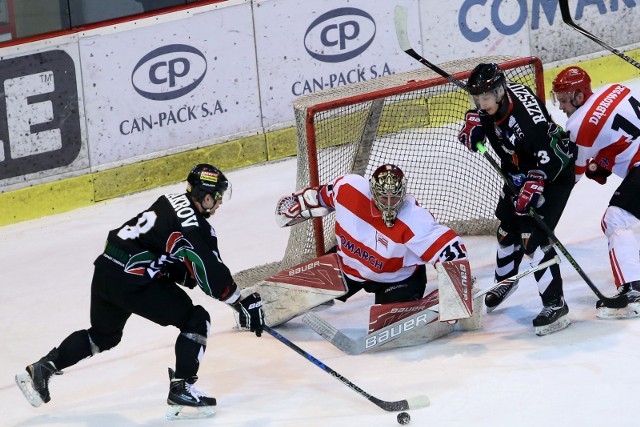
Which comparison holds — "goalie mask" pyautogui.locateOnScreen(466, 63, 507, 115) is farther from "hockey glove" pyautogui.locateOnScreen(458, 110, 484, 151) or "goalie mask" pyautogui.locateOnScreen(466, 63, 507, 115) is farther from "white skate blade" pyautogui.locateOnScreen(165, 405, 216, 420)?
"white skate blade" pyautogui.locateOnScreen(165, 405, 216, 420)

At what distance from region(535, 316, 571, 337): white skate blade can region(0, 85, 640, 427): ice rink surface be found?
0.09ft

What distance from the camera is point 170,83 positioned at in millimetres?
7566

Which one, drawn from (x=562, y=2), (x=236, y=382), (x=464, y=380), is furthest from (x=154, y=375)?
(x=562, y=2)

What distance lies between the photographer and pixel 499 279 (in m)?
5.61

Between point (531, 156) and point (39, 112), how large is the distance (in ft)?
11.0

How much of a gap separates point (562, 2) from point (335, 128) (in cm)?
144

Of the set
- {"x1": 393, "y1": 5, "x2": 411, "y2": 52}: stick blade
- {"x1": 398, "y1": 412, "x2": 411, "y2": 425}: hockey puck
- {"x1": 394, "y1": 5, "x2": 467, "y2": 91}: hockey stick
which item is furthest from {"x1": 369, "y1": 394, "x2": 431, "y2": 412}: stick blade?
{"x1": 393, "y1": 5, "x2": 411, "y2": 52}: stick blade

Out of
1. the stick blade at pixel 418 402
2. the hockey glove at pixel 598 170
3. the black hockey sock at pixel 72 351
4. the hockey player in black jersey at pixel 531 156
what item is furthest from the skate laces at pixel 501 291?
the black hockey sock at pixel 72 351

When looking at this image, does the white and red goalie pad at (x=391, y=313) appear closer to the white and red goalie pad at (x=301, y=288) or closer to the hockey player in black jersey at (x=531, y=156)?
the white and red goalie pad at (x=301, y=288)

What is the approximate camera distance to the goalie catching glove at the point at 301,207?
17.7ft

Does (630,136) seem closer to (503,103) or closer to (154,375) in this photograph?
(503,103)

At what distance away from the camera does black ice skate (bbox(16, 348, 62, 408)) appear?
4.59m

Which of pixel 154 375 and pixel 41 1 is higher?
pixel 41 1

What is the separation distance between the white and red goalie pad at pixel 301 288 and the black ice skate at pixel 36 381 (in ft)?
3.31
